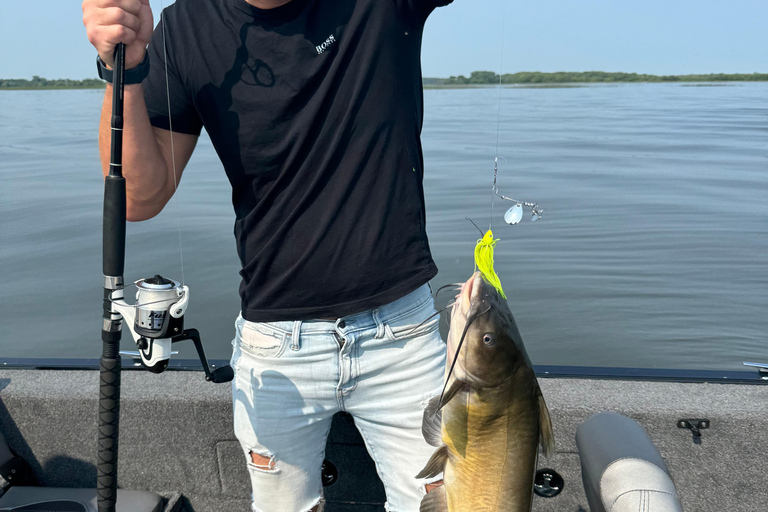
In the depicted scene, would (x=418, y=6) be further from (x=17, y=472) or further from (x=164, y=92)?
(x=17, y=472)

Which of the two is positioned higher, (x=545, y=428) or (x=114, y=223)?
(x=114, y=223)

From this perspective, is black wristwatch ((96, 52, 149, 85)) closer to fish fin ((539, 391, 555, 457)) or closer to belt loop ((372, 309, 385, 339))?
belt loop ((372, 309, 385, 339))

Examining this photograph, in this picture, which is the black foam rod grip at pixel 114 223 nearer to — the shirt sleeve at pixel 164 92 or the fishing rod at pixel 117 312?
the fishing rod at pixel 117 312

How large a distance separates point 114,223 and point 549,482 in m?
1.52

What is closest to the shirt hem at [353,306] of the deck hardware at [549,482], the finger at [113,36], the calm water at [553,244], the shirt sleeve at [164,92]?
the shirt sleeve at [164,92]

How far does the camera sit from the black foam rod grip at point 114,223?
130cm

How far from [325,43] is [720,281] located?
196 inches

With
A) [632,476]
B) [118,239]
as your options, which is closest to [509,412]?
[632,476]

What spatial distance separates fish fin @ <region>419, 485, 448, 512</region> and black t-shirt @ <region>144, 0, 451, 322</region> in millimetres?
412

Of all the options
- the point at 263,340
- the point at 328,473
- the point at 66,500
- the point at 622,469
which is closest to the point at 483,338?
the point at 622,469

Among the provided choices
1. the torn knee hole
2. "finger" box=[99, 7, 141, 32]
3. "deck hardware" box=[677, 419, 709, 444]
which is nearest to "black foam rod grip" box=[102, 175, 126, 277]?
"finger" box=[99, 7, 141, 32]

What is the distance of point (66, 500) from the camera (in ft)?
6.72

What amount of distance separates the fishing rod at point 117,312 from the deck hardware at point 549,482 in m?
1.26

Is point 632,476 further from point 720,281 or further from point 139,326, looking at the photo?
point 720,281
